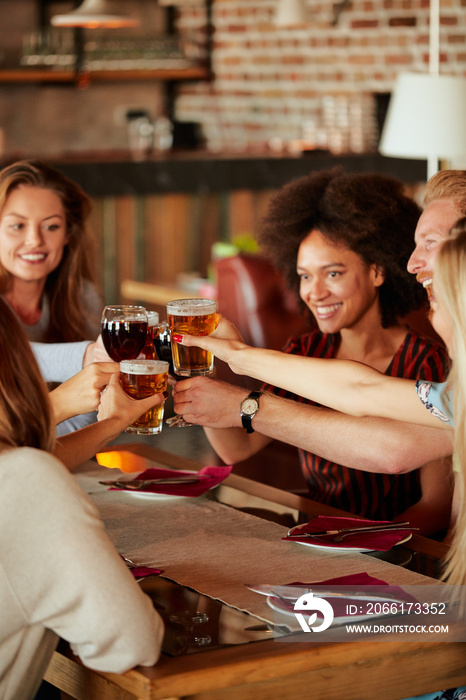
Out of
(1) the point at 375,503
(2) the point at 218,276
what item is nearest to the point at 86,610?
(1) the point at 375,503

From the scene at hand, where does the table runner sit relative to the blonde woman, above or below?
below

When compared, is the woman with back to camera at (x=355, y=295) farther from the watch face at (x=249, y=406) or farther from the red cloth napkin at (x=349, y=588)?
the red cloth napkin at (x=349, y=588)

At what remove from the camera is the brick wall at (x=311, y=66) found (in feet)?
21.4

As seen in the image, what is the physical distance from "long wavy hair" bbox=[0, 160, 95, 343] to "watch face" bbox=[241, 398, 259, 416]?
2.77 feet

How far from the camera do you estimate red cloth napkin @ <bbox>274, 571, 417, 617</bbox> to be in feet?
4.40

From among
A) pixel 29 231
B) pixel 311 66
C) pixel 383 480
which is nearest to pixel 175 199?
pixel 311 66

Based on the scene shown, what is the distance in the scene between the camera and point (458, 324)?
1.32m

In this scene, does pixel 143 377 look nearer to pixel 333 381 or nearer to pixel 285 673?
pixel 333 381

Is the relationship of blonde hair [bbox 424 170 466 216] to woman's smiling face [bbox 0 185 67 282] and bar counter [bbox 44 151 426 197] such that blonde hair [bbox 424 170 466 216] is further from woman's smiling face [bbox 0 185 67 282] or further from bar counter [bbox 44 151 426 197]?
bar counter [bbox 44 151 426 197]

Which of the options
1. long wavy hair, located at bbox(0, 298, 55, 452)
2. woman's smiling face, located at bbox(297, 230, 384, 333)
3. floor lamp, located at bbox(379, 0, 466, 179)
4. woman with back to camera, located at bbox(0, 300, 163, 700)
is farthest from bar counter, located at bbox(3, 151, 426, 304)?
woman with back to camera, located at bbox(0, 300, 163, 700)

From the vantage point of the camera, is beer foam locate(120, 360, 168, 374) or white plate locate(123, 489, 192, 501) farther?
white plate locate(123, 489, 192, 501)

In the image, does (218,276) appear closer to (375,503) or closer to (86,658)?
(375,503)

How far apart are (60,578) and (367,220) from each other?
4.54ft

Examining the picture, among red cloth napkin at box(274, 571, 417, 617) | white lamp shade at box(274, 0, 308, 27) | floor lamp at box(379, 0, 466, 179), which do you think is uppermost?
white lamp shade at box(274, 0, 308, 27)
